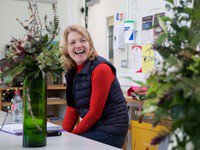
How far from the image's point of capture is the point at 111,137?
6.82 ft

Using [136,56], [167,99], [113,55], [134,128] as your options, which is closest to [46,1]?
[113,55]

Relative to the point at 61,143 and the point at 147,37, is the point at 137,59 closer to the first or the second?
the point at 147,37

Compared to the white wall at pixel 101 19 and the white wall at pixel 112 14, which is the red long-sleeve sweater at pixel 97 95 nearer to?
the white wall at pixel 112 14

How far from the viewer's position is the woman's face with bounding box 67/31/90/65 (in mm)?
2232

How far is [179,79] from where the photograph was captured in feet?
1.91

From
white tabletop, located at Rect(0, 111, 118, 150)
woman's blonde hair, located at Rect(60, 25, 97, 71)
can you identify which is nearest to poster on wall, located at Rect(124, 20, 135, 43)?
woman's blonde hair, located at Rect(60, 25, 97, 71)

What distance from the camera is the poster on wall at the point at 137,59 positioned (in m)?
3.33

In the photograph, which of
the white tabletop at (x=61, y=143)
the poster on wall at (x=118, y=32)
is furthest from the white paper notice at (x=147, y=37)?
the white tabletop at (x=61, y=143)

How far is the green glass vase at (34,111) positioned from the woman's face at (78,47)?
2.50ft

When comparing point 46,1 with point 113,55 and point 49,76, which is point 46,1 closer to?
point 113,55

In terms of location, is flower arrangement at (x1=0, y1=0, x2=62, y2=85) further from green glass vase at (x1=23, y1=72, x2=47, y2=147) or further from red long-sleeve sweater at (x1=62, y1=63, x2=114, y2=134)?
red long-sleeve sweater at (x1=62, y1=63, x2=114, y2=134)

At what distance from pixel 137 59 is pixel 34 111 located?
79.8 inches

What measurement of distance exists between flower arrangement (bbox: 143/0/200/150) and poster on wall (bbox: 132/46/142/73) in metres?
2.64

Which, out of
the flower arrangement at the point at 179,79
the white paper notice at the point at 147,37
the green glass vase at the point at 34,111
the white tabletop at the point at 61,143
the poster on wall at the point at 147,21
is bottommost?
the white tabletop at the point at 61,143
